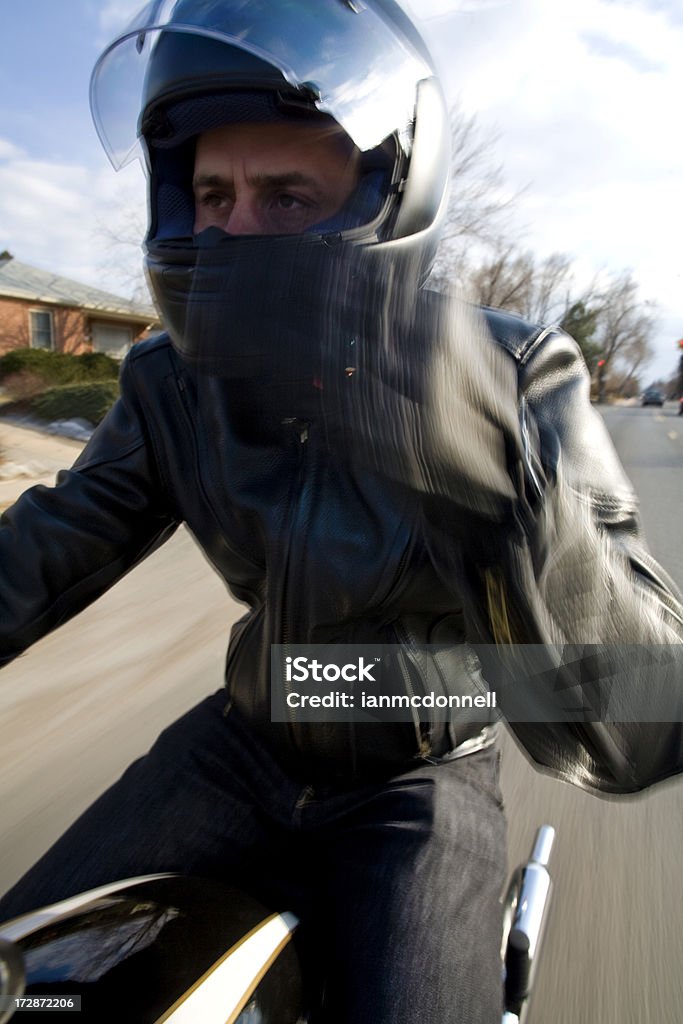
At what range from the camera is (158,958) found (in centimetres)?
73

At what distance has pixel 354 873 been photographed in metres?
0.97

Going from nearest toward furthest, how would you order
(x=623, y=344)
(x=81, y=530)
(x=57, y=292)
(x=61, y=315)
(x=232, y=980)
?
(x=232, y=980) → (x=81, y=530) → (x=61, y=315) → (x=57, y=292) → (x=623, y=344)

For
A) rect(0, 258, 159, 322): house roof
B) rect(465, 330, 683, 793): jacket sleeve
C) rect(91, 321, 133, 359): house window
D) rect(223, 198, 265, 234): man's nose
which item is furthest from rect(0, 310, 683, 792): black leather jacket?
rect(91, 321, 133, 359): house window

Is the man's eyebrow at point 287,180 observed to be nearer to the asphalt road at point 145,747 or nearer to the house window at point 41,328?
the asphalt road at point 145,747

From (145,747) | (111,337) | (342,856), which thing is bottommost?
(111,337)

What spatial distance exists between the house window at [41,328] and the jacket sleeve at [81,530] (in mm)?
20646

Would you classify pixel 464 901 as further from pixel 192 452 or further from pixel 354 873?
pixel 192 452

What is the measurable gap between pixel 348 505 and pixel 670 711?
49 cm

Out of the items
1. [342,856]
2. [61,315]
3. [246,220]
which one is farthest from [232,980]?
[61,315]

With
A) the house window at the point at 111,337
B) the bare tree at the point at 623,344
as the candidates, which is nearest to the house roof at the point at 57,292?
the house window at the point at 111,337

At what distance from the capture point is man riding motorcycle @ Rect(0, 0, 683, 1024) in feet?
2.48

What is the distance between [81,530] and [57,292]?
A: 2250 cm

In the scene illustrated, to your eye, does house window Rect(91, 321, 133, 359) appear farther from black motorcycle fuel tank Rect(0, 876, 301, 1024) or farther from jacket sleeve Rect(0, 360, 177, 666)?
black motorcycle fuel tank Rect(0, 876, 301, 1024)

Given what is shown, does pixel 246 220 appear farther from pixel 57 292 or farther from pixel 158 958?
pixel 57 292
